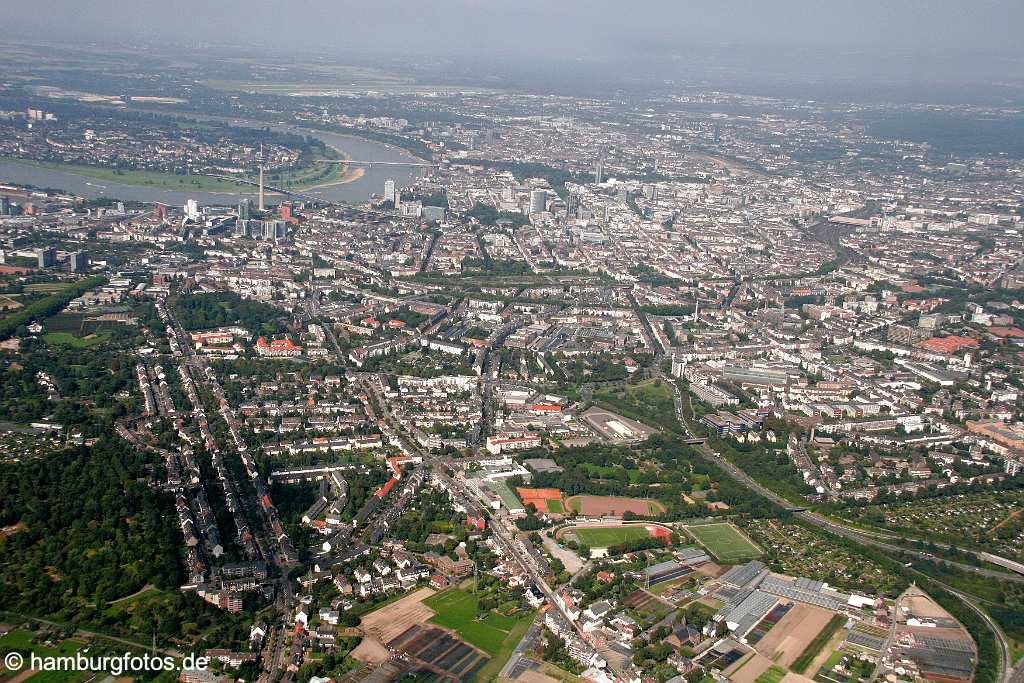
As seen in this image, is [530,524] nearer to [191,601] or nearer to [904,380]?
[191,601]

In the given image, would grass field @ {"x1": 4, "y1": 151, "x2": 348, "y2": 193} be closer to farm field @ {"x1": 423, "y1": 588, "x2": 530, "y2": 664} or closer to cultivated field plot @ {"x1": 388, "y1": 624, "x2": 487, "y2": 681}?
farm field @ {"x1": 423, "y1": 588, "x2": 530, "y2": 664}

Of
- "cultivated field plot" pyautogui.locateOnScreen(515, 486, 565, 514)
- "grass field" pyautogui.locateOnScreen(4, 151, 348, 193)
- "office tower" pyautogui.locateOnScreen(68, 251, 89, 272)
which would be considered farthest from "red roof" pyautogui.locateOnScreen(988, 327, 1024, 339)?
"grass field" pyautogui.locateOnScreen(4, 151, 348, 193)

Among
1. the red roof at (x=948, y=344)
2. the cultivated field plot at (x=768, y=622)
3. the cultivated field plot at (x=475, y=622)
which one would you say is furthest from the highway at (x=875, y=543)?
the red roof at (x=948, y=344)

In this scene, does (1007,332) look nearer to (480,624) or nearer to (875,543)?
(875,543)

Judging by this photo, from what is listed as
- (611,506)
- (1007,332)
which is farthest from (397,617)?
(1007,332)

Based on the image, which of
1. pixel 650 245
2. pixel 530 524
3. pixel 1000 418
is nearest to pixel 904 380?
pixel 1000 418

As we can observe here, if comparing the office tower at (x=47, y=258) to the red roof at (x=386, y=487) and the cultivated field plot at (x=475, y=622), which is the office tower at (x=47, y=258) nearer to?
the red roof at (x=386, y=487)
